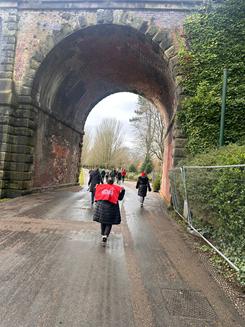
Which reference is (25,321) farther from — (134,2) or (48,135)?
(134,2)

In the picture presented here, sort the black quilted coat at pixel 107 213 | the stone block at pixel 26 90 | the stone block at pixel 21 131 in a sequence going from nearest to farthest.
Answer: the black quilted coat at pixel 107 213 < the stone block at pixel 21 131 < the stone block at pixel 26 90

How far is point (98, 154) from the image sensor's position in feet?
131

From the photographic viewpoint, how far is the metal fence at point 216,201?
3.54m

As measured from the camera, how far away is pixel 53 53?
428 inches

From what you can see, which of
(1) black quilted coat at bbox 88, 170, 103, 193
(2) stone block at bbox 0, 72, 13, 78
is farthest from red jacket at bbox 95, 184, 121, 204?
(2) stone block at bbox 0, 72, 13, 78

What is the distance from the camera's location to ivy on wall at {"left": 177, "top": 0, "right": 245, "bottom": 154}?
8297 millimetres

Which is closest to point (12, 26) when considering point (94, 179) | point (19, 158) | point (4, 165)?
point (19, 158)

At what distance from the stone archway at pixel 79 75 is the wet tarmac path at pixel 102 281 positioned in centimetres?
640

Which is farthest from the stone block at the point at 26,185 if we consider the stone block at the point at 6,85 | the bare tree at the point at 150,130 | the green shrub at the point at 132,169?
the green shrub at the point at 132,169

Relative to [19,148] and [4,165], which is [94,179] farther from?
[4,165]

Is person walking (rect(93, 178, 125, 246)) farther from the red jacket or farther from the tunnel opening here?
the tunnel opening

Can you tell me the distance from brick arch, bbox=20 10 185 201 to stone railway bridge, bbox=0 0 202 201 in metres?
0.05

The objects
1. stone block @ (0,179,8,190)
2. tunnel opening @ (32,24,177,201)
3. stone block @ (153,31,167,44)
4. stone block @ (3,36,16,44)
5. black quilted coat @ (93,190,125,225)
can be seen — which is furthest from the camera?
tunnel opening @ (32,24,177,201)

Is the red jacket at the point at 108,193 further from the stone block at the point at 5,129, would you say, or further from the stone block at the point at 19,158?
the stone block at the point at 5,129
